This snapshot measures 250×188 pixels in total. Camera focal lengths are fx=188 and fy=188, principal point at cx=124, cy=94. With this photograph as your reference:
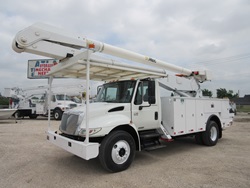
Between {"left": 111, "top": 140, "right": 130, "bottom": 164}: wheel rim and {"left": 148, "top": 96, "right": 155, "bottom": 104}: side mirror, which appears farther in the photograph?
{"left": 148, "top": 96, "right": 155, "bottom": 104}: side mirror

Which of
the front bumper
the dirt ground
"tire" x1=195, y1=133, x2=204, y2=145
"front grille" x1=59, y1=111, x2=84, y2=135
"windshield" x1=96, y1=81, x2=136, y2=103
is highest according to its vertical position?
"windshield" x1=96, y1=81, x2=136, y2=103

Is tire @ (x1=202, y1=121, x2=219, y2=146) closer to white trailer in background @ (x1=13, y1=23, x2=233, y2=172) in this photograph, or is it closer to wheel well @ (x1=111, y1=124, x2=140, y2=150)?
white trailer in background @ (x1=13, y1=23, x2=233, y2=172)

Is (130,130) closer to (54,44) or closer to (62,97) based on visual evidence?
(54,44)

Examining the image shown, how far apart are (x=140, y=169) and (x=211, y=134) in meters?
3.79

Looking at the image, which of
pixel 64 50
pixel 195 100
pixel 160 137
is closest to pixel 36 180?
pixel 64 50

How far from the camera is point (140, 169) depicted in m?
4.45

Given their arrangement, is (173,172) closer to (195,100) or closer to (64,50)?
(195,100)

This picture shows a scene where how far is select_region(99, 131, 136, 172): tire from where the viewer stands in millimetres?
4004

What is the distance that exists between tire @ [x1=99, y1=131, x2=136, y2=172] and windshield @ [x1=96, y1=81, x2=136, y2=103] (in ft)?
3.37

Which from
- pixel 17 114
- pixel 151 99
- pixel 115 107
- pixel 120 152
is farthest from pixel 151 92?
pixel 17 114

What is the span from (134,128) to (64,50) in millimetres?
2482

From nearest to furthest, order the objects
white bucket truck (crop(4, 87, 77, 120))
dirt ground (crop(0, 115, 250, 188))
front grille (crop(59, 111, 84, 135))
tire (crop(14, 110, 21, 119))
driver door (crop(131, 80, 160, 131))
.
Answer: dirt ground (crop(0, 115, 250, 188)), front grille (crop(59, 111, 84, 135)), driver door (crop(131, 80, 160, 131)), white bucket truck (crop(4, 87, 77, 120)), tire (crop(14, 110, 21, 119))

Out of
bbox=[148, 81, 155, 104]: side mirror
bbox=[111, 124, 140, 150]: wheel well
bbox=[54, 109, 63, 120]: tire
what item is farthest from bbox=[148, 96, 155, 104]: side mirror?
bbox=[54, 109, 63, 120]: tire

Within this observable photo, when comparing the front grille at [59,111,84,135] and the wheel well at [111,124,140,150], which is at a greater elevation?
the front grille at [59,111,84,135]
